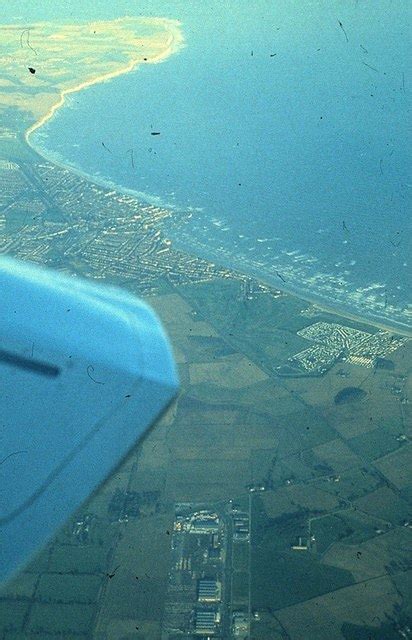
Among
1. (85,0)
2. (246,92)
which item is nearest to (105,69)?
(246,92)

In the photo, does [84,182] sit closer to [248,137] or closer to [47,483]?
[248,137]

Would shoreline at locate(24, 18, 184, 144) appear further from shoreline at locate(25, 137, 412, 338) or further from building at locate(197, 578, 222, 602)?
building at locate(197, 578, 222, 602)

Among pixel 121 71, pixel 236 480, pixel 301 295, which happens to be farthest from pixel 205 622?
pixel 121 71

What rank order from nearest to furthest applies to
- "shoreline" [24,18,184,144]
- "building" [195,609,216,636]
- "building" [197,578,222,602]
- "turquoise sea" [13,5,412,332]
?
"building" [195,609,216,636] < "building" [197,578,222,602] < "turquoise sea" [13,5,412,332] < "shoreline" [24,18,184,144]

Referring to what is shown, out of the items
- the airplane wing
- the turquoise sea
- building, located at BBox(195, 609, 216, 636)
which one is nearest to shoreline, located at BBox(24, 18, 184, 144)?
the turquoise sea

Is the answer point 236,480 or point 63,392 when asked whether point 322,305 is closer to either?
point 236,480

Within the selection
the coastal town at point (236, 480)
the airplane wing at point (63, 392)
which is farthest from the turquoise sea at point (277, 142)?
the airplane wing at point (63, 392)
